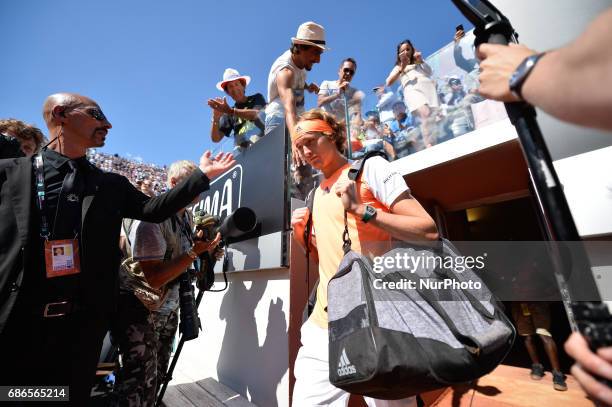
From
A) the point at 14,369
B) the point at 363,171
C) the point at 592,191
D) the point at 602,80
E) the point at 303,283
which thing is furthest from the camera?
the point at 303,283

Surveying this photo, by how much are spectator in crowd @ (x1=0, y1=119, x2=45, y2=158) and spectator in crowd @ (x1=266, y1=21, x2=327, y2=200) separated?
225 cm

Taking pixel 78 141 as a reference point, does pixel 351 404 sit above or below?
below

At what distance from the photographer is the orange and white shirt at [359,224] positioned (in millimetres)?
1514

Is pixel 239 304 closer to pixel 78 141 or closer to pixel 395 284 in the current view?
pixel 78 141

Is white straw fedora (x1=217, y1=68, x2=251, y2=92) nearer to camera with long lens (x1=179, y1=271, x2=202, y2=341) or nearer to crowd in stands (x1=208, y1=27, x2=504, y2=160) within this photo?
crowd in stands (x1=208, y1=27, x2=504, y2=160)

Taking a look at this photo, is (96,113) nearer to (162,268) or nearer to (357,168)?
(162,268)

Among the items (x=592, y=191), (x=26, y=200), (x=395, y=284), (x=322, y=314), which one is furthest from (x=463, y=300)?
(x=26, y=200)

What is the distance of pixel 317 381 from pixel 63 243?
152 cm

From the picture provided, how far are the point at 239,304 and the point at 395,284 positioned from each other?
2.56 meters

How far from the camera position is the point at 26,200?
4.91 feet

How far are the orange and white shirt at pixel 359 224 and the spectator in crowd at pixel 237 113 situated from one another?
2.40m

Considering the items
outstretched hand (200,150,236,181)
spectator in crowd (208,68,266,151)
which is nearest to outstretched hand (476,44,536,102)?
outstretched hand (200,150,236,181)

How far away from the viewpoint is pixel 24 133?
2.63 metres

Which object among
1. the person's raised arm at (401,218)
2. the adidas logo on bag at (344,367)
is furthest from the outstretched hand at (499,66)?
the adidas logo on bag at (344,367)
